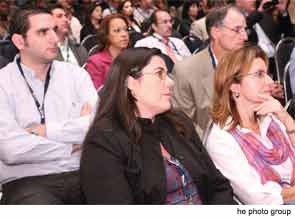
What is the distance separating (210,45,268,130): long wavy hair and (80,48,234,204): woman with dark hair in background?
0.59 feet

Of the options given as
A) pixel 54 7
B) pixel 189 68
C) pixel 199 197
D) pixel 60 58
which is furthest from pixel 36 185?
pixel 54 7

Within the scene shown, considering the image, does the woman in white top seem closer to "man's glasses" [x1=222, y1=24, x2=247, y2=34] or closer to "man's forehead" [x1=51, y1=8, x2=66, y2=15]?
"man's glasses" [x1=222, y1=24, x2=247, y2=34]

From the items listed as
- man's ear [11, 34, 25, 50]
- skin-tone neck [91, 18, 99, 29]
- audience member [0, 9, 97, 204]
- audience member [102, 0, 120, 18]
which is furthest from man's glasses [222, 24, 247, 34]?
audience member [102, 0, 120, 18]

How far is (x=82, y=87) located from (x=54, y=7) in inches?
87.7

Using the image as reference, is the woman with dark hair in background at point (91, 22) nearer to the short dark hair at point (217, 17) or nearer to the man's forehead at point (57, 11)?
the man's forehead at point (57, 11)

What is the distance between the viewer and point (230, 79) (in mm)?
2246

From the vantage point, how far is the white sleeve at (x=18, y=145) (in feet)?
7.63

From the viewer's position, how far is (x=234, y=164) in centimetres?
212

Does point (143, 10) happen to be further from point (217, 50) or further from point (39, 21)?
point (39, 21)

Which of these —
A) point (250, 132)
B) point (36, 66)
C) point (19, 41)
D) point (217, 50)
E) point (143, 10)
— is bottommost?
point (143, 10)

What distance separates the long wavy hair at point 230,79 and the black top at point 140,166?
196 millimetres

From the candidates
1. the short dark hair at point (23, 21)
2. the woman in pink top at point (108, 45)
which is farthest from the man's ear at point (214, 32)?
the short dark hair at point (23, 21)

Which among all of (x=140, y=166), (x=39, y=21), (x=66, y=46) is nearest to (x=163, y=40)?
(x=66, y=46)

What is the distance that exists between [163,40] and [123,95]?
3317 millimetres
